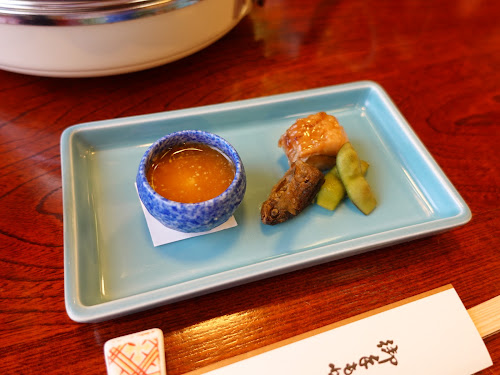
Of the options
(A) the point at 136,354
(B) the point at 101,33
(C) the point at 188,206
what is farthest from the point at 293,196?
(B) the point at 101,33

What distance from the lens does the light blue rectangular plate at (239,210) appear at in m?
0.95

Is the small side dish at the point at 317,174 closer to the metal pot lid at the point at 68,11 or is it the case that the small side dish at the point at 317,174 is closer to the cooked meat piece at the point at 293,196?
the cooked meat piece at the point at 293,196

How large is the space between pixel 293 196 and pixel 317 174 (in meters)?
0.10

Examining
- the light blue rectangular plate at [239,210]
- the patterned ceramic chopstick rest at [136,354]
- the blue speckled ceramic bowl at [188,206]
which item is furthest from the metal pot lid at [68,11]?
the patterned ceramic chopstick rest at [136,354]

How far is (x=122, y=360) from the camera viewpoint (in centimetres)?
83

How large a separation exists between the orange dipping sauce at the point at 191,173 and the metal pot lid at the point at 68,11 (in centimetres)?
44

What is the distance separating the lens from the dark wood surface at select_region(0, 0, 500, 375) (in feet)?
3.04

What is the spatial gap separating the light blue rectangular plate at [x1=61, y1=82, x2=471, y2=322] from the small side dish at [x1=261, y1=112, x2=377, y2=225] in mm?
42

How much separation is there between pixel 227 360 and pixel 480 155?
1179 millimetres

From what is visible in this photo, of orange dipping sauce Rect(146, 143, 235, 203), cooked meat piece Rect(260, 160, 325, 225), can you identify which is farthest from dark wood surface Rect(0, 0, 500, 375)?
orange dipping sauce Rect(146, 143, 235, 203)

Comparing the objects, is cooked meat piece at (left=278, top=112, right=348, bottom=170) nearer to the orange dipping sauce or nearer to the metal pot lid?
the orange dipping sauce

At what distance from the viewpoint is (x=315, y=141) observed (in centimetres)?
120

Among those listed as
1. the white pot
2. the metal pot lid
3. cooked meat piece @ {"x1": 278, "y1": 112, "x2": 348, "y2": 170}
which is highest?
the metal pot lid

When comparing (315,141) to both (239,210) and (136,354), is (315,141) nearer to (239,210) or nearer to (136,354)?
(239,210)
